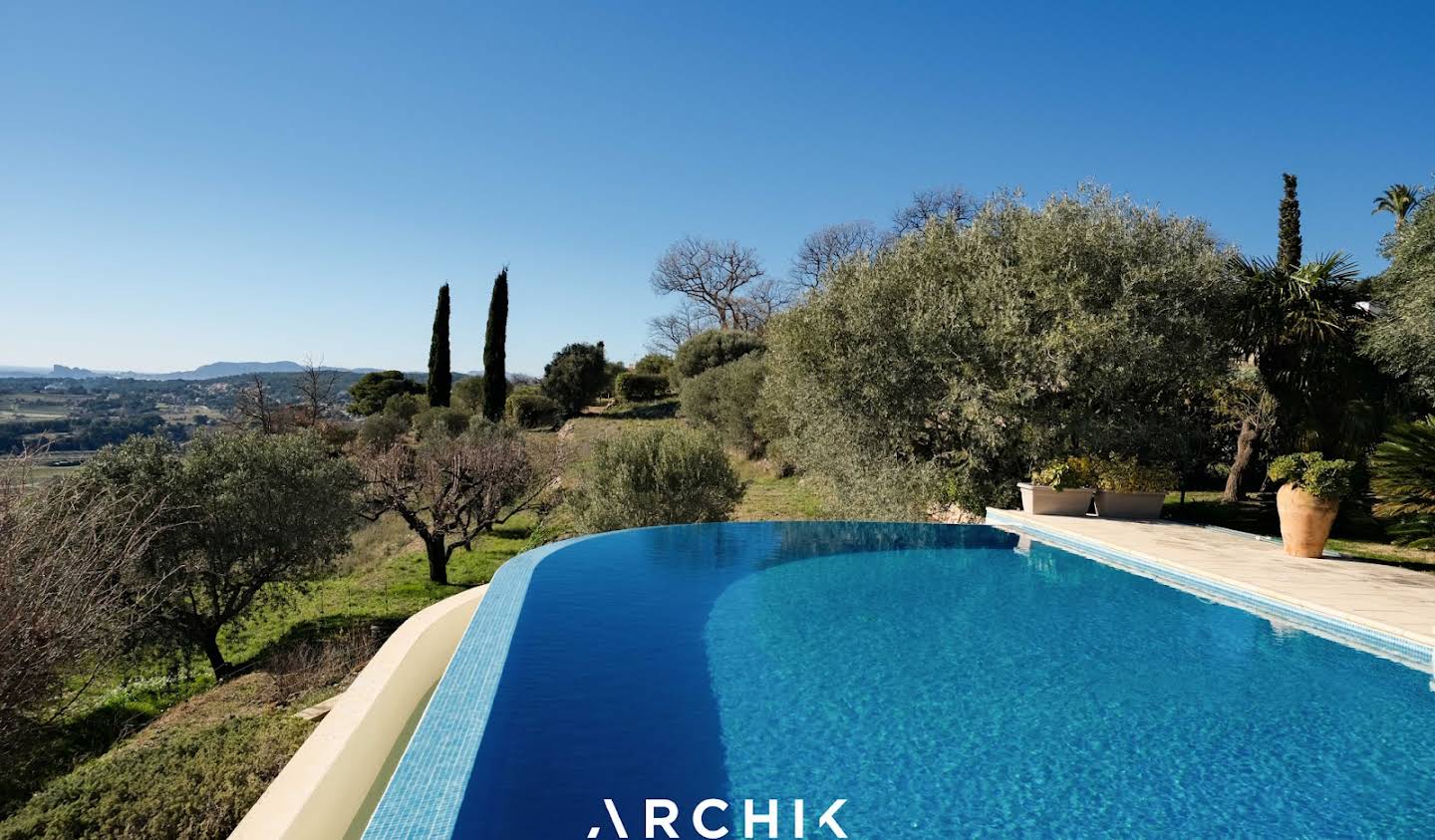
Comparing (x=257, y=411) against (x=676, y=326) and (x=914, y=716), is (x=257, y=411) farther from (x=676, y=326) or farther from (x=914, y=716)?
(x=914, y=716)

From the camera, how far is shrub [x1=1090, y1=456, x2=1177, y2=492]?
1155 centimetres

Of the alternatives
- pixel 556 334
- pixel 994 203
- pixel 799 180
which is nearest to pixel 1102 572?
pixel 994 203

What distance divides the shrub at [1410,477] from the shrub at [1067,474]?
11.7ft

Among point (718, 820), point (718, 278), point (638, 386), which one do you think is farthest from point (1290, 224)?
point (718, 278)

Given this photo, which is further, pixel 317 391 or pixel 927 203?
pixel 927 203

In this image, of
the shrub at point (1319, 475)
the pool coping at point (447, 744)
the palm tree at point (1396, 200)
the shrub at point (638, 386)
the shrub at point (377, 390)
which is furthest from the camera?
the shrub at point (377, 390)

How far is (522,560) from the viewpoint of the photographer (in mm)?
9219

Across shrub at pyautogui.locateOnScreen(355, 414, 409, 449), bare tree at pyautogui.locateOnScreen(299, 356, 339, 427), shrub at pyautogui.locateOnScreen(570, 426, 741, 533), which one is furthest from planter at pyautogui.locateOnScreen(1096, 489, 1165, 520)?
bare tree at pyautogui.locateOnScreen(299, 356, 339, 427)

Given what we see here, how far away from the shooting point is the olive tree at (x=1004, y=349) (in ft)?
39.9

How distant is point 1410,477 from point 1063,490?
13.4 feet

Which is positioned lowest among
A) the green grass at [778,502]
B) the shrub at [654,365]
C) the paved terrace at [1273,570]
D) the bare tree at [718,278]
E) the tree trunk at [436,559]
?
the tree trunk at [436,559]

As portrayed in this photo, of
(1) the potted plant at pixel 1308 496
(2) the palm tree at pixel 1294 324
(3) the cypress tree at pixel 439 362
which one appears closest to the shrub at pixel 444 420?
(3) the cypress tree at pixel 439 362

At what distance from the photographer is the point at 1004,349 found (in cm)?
1239

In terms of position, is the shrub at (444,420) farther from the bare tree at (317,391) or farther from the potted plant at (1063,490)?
the potted plant at (1063,490)
